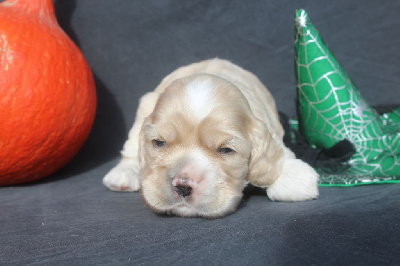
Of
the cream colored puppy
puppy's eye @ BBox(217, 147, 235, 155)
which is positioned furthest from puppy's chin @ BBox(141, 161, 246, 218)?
puppy's eye @ BBox(217, 147, 235, 155)

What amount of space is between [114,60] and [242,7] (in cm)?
131

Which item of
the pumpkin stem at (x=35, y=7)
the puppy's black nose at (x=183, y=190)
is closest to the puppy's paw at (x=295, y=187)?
the puppy's black nose at (x=183, y=190)

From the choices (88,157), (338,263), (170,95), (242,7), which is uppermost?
(242,7)

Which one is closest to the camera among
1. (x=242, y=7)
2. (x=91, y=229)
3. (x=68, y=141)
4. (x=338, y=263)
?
(x=338, y=263)

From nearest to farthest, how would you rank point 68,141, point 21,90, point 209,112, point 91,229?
point 91,229 < point 209,112 < point 21,90 < point 68,141

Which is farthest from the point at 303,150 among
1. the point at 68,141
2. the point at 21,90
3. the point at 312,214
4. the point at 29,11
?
the point at 29,11

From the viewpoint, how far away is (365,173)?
337 cm

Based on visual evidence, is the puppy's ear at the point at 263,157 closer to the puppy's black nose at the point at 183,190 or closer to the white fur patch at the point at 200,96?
the white fur patch at the point at 200,96

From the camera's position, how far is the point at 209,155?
273cm

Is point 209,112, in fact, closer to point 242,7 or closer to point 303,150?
point 303,150

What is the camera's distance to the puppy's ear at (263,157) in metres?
2.93

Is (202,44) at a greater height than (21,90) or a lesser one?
greater

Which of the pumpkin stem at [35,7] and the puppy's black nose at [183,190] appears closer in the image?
the puppy's black nose at [183,190]

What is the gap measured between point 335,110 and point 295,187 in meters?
0.87
